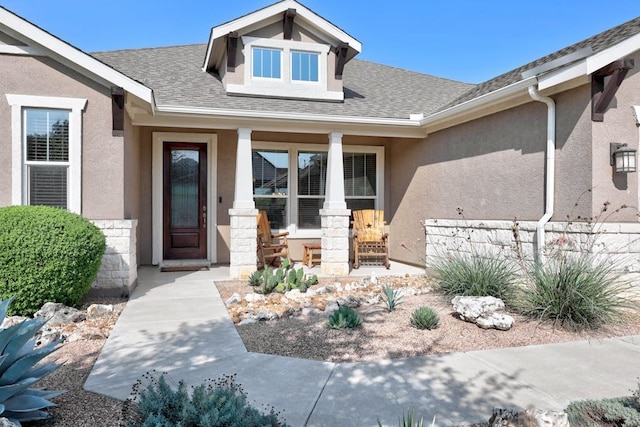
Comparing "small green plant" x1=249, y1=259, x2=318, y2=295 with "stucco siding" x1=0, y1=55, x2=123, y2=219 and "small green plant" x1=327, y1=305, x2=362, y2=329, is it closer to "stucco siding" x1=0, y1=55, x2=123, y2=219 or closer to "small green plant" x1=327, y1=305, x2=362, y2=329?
"small green plant" x1=327, y1=305, x2=362, y2=329

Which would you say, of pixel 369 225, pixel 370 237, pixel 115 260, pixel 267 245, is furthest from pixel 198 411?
pixel 369 225

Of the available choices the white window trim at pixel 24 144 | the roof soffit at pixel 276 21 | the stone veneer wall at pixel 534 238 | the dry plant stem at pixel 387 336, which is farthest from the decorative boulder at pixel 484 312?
the roof soffit at pixel 276 21

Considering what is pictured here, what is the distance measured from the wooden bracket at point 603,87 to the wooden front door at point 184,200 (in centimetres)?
706

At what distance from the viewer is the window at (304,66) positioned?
357 inches

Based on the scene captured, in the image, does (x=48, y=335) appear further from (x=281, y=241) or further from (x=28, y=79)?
(x=281, y=241)

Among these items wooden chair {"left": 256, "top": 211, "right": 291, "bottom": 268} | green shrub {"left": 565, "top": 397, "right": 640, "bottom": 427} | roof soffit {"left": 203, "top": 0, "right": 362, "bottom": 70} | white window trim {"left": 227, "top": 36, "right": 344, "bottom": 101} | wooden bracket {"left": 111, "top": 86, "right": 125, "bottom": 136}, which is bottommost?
green shrub {"left": 565, "top": 397, "right": 640, "bottom": 427}

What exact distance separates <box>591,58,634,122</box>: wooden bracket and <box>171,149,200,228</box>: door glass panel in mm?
7219

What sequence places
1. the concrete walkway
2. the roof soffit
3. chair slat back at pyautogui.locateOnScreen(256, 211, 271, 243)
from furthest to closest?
chair slat back at pyautogui.locateOnScreen(256, 211, 271, 243) < the roof soffit < the concrete walkway

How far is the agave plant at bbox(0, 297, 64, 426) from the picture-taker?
7.48 feet

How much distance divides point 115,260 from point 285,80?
195 inches

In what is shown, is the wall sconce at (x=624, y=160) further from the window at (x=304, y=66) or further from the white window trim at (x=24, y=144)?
the white window trim at (x=24, y=144)

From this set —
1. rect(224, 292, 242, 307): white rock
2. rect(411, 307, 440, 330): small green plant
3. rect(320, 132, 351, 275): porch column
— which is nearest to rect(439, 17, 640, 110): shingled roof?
rect(320, 132, 351, 275): porch column

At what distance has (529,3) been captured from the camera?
10133 mm

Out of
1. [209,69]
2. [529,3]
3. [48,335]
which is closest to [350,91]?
[209,69]
